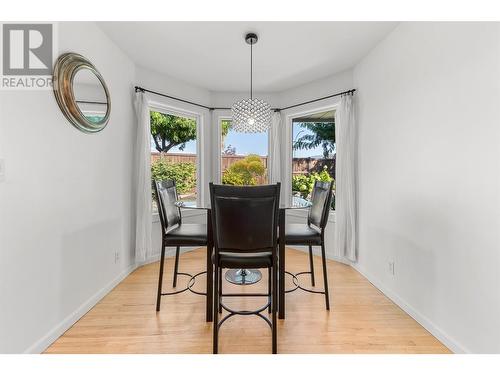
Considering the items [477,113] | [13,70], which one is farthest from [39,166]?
[477,113]

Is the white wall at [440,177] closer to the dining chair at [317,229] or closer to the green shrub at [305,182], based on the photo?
the dining chair at [317,229]

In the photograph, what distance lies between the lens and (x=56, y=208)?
1817 millimetres

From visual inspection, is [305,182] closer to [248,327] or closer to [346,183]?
[346,183]

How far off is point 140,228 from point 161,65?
6.52ft

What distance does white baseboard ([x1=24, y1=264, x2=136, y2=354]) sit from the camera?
64.5 inches

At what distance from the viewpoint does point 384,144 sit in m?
2.55

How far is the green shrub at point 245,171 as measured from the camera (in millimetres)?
2307

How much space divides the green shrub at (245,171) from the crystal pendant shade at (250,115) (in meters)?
0.46

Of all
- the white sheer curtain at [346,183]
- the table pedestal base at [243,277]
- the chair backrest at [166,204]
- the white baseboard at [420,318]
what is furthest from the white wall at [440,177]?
the chair backrest at [166,204]

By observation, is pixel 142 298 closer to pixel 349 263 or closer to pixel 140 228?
pixel 140 228

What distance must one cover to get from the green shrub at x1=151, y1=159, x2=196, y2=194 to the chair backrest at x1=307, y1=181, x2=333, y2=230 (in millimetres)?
2059

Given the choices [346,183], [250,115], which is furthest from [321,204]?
[250,115]

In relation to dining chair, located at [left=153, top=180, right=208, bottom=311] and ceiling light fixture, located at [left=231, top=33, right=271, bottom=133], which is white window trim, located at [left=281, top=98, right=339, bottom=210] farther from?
dining chair, located at [left=153, top=180, right=208, bottom=311]

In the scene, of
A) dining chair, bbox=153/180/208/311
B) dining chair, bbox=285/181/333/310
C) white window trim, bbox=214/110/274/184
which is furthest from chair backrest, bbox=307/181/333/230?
white window trim, bbox=214/110/274/184
